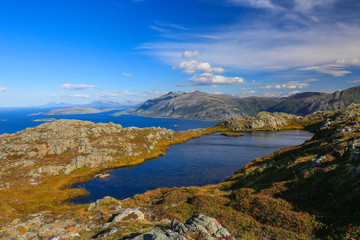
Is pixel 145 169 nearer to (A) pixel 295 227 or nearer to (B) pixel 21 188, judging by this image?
(B) pixel 21 188

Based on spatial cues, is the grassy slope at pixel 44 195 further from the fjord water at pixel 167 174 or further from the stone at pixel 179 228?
the stone at pixel 179 228

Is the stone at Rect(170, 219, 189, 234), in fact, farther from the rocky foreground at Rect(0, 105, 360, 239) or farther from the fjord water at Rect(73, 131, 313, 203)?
the fjord water at Rect(73, 131, 313, 203)

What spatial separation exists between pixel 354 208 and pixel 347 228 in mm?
3955

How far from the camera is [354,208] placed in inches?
717

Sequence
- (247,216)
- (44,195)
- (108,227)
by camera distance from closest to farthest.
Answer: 1. (108,227)
2. (247,216)
3. (44,195)

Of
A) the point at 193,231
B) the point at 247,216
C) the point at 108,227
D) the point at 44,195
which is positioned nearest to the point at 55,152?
the point at 44,195

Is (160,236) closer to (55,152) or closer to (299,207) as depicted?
(299,207)

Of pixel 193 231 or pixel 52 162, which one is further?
pixel 52 162

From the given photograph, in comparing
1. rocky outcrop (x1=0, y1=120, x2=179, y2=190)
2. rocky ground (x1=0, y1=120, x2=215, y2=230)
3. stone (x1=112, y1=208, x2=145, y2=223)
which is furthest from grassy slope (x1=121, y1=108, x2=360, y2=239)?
rocky outcrop (x1=0, y1=120, x2=179, y2=190)

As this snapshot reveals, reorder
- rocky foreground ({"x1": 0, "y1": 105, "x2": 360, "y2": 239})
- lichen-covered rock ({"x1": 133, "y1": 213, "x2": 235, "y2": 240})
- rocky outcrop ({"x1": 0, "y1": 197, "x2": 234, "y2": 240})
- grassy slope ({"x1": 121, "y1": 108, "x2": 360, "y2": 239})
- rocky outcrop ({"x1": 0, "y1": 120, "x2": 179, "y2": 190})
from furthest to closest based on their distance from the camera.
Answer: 1. rocky outcrop ({"x1": 0, "y1": 120, "x2": 179, "y2": 190})
2. grassy slope ({"x1": 121, "y1": 108, "x2": 360, "y2": 239})
3. rocky foreground ({"x1": 0, "y1": 105, "x2": 360, "y2": 239})
4. rocky outcrop ({"x1": 0, "y1": 197, "x2": 234, "y2": 240})
5. lichen-covered rock ({"x1": 133, "y1": 213, "x2": 235, "y2": 240})

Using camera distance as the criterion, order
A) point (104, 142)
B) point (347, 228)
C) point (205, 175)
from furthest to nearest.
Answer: point (104, 142) → point (205, 175) → point (347, 228)

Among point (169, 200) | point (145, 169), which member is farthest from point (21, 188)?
point (169, 200)

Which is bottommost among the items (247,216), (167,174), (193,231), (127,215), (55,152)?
(167,174)

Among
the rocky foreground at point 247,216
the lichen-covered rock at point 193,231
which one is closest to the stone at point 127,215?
the rocky foreground at point 247,216
